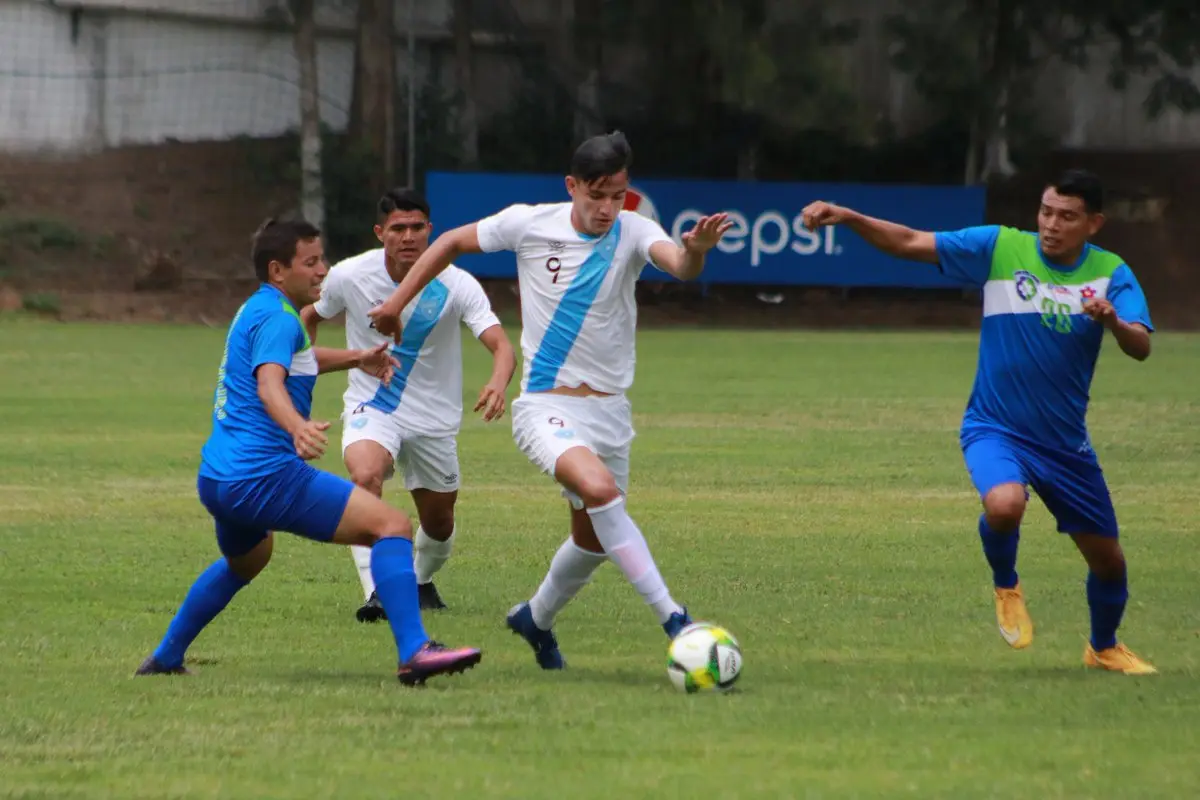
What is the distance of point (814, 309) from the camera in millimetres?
37750

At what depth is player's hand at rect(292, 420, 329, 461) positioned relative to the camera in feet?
22.0

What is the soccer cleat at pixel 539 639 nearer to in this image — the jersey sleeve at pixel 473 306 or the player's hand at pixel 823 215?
the player's hand at pixel 823 215

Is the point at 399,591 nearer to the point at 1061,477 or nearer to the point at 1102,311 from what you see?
the point at 1061,477

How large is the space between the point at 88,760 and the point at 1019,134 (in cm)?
3605

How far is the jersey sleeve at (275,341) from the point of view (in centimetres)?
711

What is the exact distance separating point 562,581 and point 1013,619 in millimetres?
1800

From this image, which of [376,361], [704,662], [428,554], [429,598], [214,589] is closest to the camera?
[704,662]

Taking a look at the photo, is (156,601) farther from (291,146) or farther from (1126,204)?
(1126,204)

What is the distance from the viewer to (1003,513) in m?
7.55

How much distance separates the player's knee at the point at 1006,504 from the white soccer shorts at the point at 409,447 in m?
3.24

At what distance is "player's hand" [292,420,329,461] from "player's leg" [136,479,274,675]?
0.72 metres

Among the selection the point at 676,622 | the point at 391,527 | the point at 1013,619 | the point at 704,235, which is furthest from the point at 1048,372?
the point at 391,527

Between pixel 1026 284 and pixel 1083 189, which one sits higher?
pixel 1083 189

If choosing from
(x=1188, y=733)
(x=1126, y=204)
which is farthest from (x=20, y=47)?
(x=1188, y=733)
